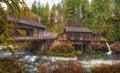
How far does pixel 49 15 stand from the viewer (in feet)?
304

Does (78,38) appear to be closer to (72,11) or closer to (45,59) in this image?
(72,11)

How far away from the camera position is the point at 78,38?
206 feet

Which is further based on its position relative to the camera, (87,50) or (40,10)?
(40,10)

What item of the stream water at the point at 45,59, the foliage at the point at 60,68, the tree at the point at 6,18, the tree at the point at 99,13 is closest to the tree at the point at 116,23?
the tree at the point at 99,13

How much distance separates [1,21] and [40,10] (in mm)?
95736

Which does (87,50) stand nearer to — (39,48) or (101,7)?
(39,48)

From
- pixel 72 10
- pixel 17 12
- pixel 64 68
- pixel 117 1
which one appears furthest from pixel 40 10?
pixel 17 12

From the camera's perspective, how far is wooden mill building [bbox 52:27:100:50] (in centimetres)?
6006

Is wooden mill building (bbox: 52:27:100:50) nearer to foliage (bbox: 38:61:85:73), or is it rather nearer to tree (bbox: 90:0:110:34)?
tree (bbox: 90:0:110:34)

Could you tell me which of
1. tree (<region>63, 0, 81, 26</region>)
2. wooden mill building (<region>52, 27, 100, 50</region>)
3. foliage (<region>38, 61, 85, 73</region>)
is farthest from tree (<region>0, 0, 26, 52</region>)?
tree (<region>63, 0, 81, 26</region>)

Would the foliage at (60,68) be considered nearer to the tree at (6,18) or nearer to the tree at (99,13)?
the tree at (6,18)

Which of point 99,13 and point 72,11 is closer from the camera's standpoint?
point 99,13

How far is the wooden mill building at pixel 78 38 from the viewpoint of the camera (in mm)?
60062

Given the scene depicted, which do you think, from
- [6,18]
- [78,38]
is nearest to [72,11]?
[78,38]
